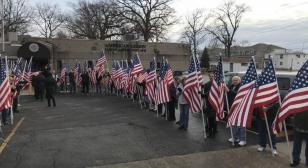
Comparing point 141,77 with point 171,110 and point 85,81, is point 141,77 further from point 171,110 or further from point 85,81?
point 85,81

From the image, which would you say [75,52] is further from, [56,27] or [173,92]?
[56,27]

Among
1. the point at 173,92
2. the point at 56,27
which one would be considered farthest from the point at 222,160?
the point at 56,27

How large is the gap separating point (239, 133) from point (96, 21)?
186 ft

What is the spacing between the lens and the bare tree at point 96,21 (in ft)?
205

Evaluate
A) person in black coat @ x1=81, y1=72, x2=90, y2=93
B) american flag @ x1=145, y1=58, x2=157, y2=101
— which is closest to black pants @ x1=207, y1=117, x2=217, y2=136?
american flag @ x1=145, y1=58, x2=157, y2=101

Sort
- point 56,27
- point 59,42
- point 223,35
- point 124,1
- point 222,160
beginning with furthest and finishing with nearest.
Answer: point 223,35 → point 56,27 → point 124,1 → point 59,42 → point 222,160

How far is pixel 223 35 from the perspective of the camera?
7888cm

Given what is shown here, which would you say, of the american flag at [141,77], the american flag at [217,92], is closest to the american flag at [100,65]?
the american flag at [141,77]

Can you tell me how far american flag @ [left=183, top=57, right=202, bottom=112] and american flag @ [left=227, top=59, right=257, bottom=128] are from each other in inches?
77.2

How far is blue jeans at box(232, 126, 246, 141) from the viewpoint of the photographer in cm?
1023

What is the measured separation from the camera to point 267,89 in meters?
9.14

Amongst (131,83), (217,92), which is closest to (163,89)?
(217,92)

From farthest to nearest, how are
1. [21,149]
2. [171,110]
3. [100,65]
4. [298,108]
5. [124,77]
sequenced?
[100,65], [124,77], [171,110], [21,149], [298,108]

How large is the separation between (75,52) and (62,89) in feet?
35.1
